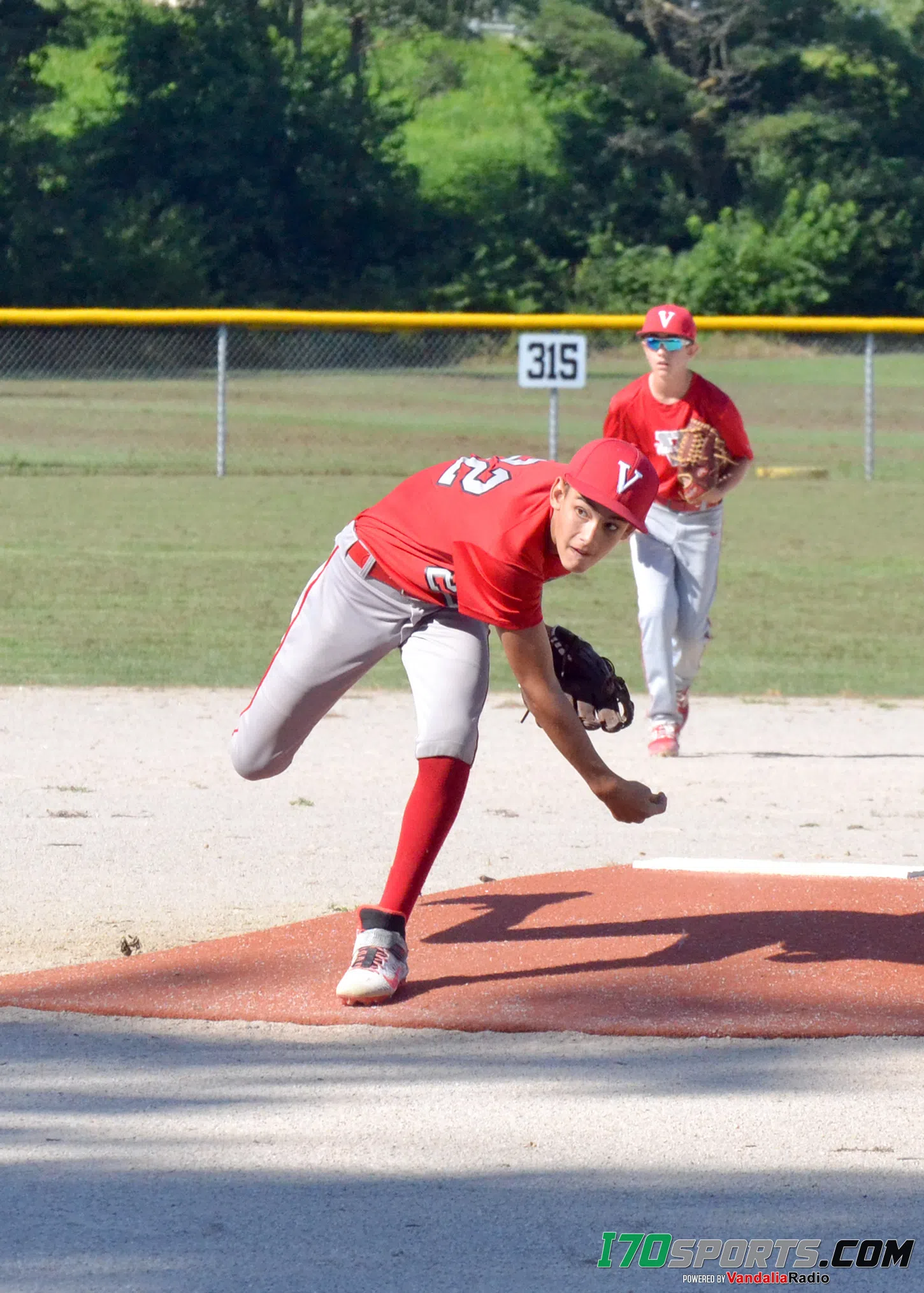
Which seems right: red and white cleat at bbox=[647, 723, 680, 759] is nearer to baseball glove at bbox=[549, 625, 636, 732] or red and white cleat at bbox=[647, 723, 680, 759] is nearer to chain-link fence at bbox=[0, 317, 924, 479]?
baseball glove at bbox=[549, 625, 636, 732]

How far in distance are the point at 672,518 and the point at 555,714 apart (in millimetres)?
3415

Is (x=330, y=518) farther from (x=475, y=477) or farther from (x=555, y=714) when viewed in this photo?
(x=555, y=714)

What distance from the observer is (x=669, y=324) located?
23.3 ft

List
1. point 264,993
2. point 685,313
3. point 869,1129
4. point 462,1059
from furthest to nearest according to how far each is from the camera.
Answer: point 685,313 < point 264,993 < point 462,1059 < point 869,1129

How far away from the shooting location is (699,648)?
7.61 metres

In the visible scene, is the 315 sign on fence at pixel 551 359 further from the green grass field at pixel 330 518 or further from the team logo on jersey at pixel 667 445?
the team logo on jersey at pixel 667 445

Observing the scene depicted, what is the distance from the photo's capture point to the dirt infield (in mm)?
5363

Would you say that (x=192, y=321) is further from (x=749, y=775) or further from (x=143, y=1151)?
(x=143, y=1151)

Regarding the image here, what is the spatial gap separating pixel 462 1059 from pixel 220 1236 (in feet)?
3.54

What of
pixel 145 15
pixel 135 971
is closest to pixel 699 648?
pixel 135 971

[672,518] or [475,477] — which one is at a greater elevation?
[475,477]

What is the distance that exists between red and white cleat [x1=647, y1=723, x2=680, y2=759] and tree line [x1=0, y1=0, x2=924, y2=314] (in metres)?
29.2

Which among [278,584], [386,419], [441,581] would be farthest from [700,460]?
[386,419]

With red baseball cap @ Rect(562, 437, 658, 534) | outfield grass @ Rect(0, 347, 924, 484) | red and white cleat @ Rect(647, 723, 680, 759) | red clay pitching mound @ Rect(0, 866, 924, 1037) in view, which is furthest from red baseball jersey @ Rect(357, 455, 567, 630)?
outfield grass @ Rect(0, 347, 924, 484)
